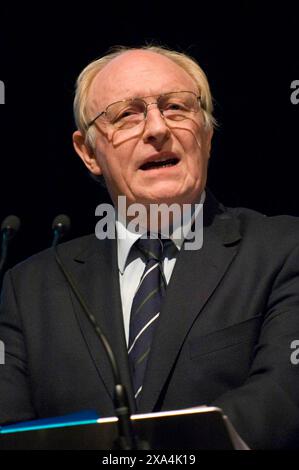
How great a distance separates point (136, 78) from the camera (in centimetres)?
234

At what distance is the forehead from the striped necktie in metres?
0.51

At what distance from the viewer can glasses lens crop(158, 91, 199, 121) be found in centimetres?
230

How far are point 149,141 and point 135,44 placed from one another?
0.81 meters

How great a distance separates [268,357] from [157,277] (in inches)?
17.5

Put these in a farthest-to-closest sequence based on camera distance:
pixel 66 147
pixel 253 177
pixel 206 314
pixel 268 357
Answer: pixel 66 147 → pixel 253 177 → pixel 206 314 → pixel 268 357

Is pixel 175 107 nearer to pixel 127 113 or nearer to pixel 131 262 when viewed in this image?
pixel 127 113

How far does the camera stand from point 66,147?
121 inches

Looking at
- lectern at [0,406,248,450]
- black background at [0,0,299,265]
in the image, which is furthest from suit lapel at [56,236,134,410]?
black background at [0,0,299,265]

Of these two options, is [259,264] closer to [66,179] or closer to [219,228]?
[219,228]

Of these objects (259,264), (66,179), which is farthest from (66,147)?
(259,264)

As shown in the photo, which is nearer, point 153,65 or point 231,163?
point 153,65

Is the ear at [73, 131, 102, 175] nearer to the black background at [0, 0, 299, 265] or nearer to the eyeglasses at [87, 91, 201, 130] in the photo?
the eyeglasses at [87, 91, 201, 130]

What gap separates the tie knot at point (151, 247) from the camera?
213cm

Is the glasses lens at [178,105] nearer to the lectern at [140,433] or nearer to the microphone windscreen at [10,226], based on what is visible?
the microphone windscreen at [10,226]
